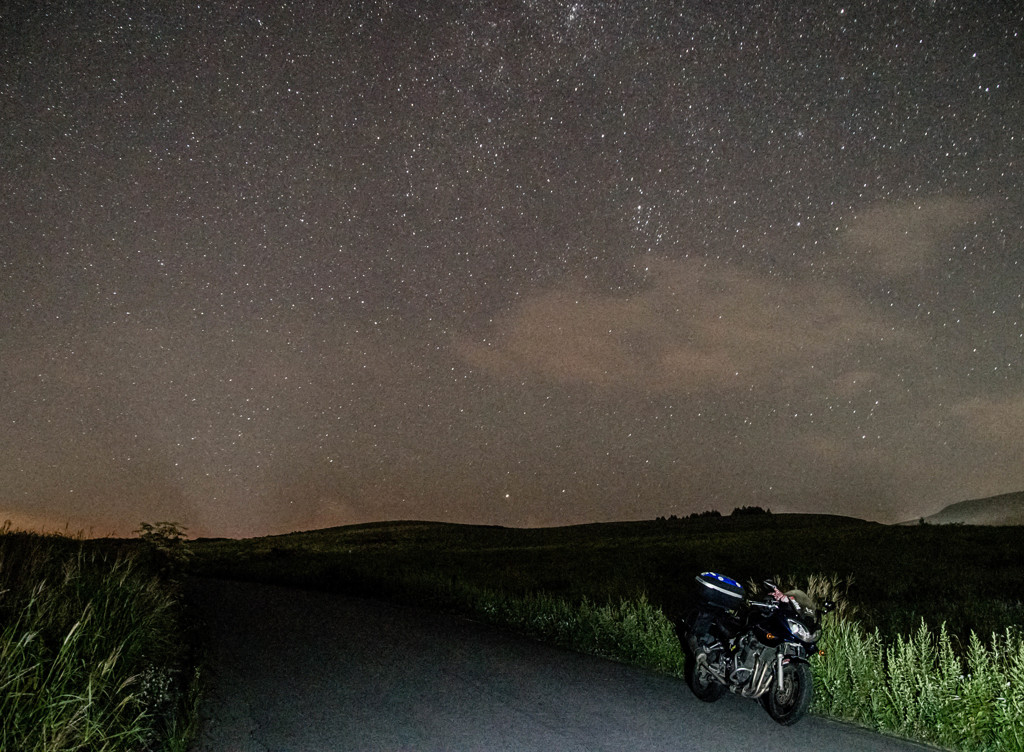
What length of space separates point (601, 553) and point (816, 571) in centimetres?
1363

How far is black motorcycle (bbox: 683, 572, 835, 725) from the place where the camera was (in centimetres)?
726

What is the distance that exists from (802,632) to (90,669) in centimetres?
609

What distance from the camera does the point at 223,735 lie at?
22.1ft

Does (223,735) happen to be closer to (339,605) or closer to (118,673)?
(118,673)

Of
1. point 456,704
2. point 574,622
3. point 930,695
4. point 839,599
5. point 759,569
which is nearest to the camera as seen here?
point 930,695

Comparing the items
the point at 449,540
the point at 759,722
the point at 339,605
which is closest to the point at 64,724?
the point at 759,722

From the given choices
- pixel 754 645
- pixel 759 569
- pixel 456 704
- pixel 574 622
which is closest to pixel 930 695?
pixel 754 645

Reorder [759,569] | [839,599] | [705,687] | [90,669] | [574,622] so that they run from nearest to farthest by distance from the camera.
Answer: [90,669]
[705,687]
[574,622]
[839,599]
[759,569]

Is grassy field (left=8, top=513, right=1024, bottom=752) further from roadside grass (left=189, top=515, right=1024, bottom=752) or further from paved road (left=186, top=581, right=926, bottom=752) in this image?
paved road (left=186, top=581, right=926, bottom=752)

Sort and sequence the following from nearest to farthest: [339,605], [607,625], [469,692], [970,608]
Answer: [469,692]
[607,625]
[339,605]
[970,608]

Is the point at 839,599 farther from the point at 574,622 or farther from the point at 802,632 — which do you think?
the point at 802,632

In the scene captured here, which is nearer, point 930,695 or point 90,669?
point 90,669

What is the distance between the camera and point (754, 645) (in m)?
7.74

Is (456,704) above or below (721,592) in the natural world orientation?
below
